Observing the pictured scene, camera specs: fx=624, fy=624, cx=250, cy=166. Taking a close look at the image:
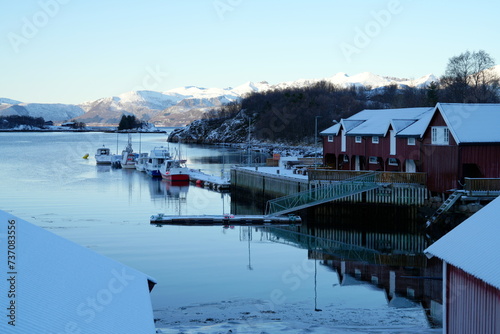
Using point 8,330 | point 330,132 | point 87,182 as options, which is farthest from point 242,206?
point 8,330

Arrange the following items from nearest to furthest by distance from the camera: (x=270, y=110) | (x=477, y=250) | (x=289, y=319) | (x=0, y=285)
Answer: (x=0, y=285), (x=477, y=250), (x=289, y=319), (x=270, y=110)

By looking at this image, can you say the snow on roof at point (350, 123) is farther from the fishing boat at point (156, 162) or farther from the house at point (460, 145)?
the fishing boat at point (156, 162)

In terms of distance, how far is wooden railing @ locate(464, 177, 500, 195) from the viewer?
34719mm

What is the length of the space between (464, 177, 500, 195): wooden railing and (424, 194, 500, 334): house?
64.2ft

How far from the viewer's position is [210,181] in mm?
66562

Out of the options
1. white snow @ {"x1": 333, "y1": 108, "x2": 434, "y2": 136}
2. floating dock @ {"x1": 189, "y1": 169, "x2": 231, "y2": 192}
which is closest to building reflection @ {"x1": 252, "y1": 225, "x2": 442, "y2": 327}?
white snow @ {"x1": 333, "y1": 108, "x2": 434, "y2": 136}

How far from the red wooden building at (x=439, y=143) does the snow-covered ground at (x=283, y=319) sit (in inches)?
647

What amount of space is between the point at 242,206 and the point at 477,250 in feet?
128

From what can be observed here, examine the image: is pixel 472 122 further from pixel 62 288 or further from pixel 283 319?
pixel 62 288

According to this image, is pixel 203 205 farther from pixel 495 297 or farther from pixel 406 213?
pixel 495 297

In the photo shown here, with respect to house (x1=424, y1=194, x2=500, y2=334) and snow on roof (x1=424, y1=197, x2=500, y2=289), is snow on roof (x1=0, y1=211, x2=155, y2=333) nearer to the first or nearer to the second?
snow on roof (x1=424, y1=197, x2=500, y2=289)

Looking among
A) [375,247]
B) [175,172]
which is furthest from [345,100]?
[375,247]

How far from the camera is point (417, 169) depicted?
40625 millimetres

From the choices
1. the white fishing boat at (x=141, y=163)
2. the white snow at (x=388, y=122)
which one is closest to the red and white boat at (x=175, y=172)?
the white fishing boat at (x=141, y=163)
